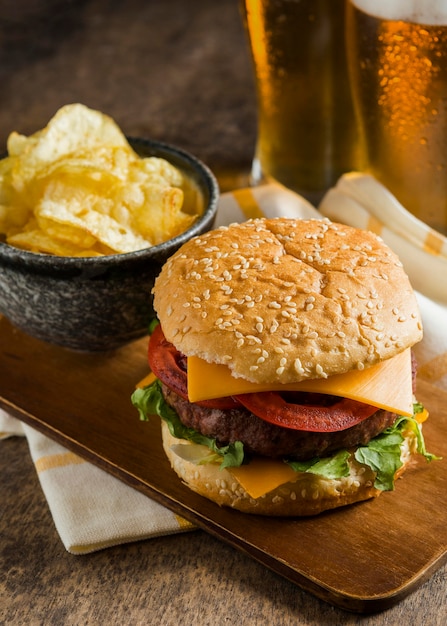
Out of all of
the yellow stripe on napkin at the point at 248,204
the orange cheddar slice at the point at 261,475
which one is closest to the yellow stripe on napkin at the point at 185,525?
the orange cheddar slice at the point at 261,475

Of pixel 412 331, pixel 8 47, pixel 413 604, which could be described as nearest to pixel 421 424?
pixel 412 331

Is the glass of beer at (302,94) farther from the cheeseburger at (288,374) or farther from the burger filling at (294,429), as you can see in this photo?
the burger filling at (294,429)

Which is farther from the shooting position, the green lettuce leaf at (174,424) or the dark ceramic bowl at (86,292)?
the dark ceramic bowl at (86,292)

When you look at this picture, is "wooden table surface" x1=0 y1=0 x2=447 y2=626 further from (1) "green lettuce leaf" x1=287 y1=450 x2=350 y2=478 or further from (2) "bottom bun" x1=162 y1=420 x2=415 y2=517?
(1) "green lettuce leaf" x1=287 y1=450 x2=350 y2=478

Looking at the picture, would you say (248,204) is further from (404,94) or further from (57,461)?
(57,461)

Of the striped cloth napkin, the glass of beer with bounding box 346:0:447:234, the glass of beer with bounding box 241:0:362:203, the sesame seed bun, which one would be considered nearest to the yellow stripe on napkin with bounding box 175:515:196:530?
the striped cloth napkin

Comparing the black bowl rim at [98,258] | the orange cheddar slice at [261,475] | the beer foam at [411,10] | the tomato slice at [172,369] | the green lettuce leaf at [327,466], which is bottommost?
the orange cheddar slice at [261,475]
